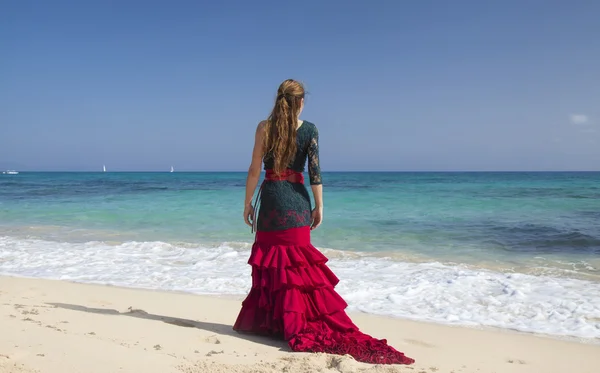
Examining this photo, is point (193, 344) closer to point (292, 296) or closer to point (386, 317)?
point (292, 296)

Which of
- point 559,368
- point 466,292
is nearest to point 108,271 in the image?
point 466,292

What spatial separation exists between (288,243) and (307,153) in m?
0.71

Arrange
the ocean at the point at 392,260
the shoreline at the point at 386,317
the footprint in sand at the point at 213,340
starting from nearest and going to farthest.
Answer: the footprint in sand at the point at 213,340
the shoreline at the point at 386,317
the ocean at the point at 392,260

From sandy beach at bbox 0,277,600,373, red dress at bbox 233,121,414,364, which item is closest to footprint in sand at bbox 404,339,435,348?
sandy beach at bbox 0,277,600,373

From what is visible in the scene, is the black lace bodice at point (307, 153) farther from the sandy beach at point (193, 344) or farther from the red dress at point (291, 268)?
the sandy beach at point (193, 344)

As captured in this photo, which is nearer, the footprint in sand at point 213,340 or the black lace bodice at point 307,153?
the footprint in sand at point 213,340

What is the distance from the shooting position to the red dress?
364 cm

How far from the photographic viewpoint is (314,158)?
3742 millimetres

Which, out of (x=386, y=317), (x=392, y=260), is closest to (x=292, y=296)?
(x=386, y=317)

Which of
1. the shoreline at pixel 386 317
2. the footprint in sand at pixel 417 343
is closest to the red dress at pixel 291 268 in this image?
the footprint in sand at pixel 417 343

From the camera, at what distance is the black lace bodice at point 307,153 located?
368 centimetres

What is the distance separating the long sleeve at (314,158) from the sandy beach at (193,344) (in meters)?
1.28

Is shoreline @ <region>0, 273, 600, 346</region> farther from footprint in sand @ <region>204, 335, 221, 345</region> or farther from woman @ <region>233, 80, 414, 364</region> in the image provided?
footprint in sand @ <region>204, 335, 221, 345</region>

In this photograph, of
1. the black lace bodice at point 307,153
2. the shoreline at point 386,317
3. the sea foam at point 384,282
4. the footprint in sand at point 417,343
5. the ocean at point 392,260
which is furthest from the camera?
the ocean at point 392,260
